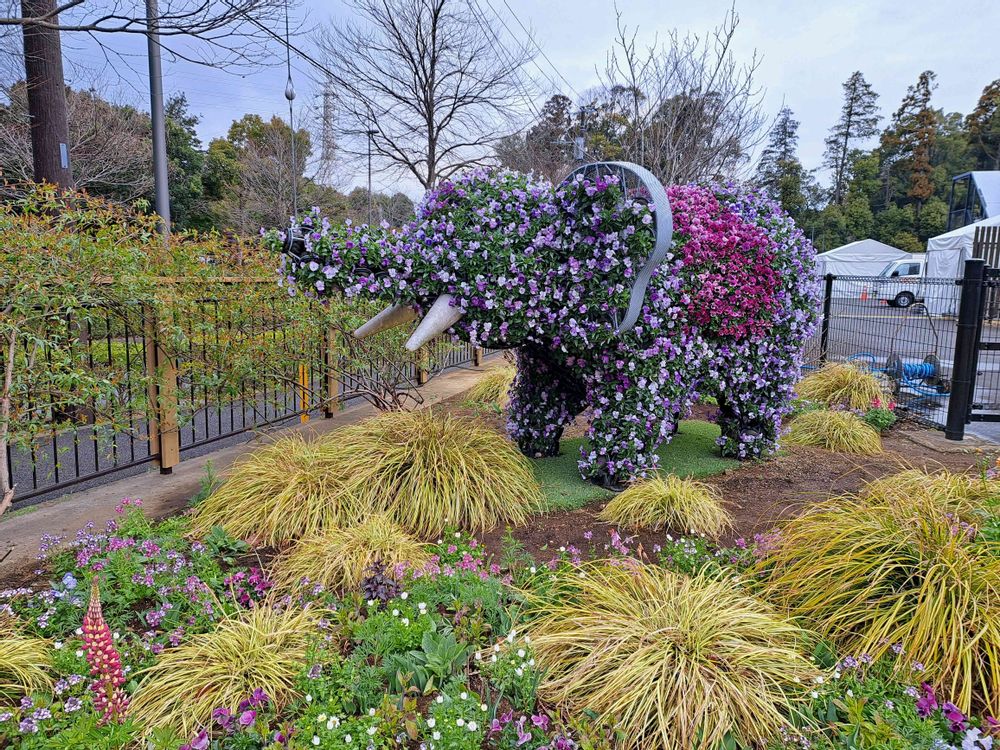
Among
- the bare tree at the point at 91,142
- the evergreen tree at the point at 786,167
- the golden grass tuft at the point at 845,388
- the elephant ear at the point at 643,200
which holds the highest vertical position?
the evergreen tree at the point at 786,167

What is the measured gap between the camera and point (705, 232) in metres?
4.10

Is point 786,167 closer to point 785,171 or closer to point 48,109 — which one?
point 785,171

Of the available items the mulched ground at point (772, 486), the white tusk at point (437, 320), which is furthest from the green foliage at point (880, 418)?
the white tusk at point (437, 320)

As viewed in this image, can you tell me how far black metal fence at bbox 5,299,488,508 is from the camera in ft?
13.6

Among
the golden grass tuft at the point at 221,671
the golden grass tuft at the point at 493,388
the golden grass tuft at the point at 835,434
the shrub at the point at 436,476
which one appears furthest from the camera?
the golden grass tuft at the point at 493,388

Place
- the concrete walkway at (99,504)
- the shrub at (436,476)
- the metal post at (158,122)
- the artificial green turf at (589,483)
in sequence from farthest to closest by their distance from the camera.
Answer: the metal post at (158,122) → the artificial green turf at (589,483) → the shrub at (436,476) → the concrete walkway at (99,504)

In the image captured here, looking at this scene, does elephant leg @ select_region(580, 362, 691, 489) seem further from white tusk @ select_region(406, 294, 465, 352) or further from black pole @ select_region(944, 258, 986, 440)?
black pole @ select_region(944, 258, 986, 440)

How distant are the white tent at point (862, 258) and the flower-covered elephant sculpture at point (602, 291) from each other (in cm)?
2859

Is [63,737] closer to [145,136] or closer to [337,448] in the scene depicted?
[337,448]

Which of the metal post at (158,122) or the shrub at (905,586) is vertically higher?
the metal post at (158,122)

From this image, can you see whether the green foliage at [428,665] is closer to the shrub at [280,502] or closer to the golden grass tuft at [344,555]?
the golden grass tuft at [344,555]

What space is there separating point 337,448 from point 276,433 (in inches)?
75.3

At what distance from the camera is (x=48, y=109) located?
6.58 metres

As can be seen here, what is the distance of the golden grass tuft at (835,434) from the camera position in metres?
5.39
